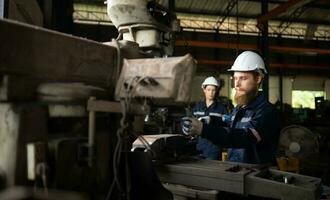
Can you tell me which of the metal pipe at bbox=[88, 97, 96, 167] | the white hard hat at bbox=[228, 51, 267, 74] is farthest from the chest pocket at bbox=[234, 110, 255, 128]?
the metal pipe at bbox=[88, 97, 96, 167]

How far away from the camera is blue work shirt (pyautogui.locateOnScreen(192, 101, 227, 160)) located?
3.38 m

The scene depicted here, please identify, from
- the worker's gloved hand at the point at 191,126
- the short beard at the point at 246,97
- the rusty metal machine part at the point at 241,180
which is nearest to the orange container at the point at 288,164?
the short beard at the point at 246,97

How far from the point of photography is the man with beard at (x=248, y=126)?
161cm

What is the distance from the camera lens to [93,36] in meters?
7.95

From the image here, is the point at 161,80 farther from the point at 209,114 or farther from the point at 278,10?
the point at 278,10

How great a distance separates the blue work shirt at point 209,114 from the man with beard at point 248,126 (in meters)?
1.35

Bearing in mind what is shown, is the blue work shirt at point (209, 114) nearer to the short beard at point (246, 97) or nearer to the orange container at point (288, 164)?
the orange container at point (288, 164)

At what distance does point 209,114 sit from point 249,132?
2183 millimetres

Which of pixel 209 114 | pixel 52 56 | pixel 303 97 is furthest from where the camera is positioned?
pixel 303 97

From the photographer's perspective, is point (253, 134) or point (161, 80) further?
point (253, 134)

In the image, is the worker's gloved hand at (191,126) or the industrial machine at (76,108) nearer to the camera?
the industrial machine at (76,108)

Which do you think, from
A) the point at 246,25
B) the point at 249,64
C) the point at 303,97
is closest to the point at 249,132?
the point at 249,64

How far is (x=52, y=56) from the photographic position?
852mm

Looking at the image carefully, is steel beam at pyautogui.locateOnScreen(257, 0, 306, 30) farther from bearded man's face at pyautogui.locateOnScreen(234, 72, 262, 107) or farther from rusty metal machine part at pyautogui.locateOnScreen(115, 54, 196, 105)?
rusty metal machine part at pyautogui.locateOnScreen(115, 54, 196, 105)
